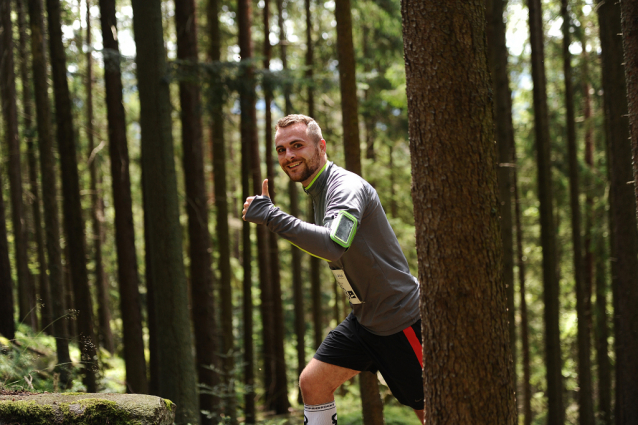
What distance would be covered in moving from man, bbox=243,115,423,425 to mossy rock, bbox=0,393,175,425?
1.08 metres

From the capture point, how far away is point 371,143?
15867 millimetres

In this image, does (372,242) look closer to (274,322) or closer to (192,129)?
(192,129)

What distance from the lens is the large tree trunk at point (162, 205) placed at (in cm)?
628

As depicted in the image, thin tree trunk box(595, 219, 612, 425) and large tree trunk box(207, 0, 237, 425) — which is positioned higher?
large tree trunk box(207, 0, 237, 425)

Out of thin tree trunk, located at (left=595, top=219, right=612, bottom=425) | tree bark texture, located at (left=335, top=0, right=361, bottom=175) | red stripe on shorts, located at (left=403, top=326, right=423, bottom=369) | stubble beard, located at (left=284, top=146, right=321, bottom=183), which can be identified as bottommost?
thin tree trunk, located at (left=595, top=219, right=612, bottom=425)

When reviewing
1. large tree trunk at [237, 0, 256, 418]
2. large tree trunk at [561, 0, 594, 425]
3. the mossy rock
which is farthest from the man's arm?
large tree trunk at [561, 0, 594, 425]

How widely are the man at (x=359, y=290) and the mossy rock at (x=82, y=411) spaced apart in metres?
1.08

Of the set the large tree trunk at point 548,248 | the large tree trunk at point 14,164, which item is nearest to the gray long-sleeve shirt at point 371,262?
the large tree trunk at point 548,248

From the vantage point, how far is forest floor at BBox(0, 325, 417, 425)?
455cm

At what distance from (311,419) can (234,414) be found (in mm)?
6615

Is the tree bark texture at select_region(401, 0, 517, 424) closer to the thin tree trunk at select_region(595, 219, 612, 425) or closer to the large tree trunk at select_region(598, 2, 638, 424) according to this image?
the large tree trunk at select_region(598, 2, 638, 424)

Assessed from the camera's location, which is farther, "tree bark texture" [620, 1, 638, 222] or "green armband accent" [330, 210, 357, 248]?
"tree bark texture" [620, 1, 638, 222]

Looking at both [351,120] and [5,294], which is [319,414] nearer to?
[351,120]

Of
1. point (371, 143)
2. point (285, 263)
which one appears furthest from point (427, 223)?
point (285, 263)
